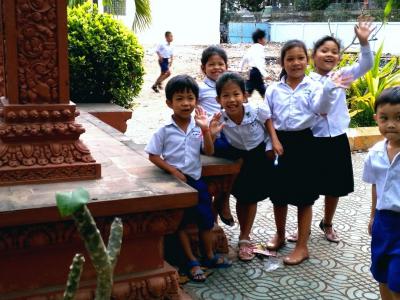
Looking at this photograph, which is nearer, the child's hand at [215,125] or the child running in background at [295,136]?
the child's hand at [215,125]

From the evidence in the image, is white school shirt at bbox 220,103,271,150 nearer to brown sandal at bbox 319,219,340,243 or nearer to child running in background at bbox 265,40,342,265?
child running in background at bbox 265,40,342,265

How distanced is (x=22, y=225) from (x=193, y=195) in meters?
0.86

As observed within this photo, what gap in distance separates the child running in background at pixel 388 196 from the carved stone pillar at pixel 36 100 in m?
1.51

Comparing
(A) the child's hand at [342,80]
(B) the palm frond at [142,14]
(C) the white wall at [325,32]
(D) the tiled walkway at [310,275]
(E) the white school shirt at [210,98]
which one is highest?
(C) the white wall at [325,32]

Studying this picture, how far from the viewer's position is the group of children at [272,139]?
3.15 meters

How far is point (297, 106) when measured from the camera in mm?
3408

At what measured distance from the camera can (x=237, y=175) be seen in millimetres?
3479

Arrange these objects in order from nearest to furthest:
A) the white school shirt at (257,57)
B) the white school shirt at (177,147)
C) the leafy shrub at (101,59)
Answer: the white school shirt at (177,147) < the leafy shrub at (101,59) < the white school shirt at (257,57)

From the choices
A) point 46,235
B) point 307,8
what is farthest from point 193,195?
point 307,8

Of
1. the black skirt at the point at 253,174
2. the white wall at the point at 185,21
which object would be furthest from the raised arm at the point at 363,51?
the white wall at the point at 185,21

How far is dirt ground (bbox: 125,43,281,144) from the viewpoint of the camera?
28.0 ft

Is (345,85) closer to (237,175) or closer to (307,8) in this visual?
(237,175)

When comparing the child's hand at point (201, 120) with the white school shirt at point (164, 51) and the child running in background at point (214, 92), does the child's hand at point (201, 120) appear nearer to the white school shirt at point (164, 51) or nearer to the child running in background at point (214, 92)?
the child running in background at point (214, 92)

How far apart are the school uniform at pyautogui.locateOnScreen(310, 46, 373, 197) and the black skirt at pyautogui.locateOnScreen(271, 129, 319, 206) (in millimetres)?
110
